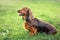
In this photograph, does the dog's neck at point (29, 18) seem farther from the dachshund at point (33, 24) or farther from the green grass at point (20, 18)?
the green grass at point (20, 18)

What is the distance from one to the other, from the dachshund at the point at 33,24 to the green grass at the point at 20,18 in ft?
0.17

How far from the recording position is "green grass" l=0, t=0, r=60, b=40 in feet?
8.53

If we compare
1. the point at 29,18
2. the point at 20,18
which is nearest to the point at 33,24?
the point at 29,18

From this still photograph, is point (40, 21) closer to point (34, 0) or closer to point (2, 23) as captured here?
point (2, 23)

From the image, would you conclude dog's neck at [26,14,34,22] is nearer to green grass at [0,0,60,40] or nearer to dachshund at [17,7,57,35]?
dachshund at [17,7,57,35]

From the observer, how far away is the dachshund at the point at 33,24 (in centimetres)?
261

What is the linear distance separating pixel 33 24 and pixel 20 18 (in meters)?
0.26

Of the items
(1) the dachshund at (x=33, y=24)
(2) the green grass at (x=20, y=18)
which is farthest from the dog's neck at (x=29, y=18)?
(2) the green grass at (x=20, y=18)

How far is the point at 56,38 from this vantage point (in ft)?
8.61

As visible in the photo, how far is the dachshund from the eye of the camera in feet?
8.57

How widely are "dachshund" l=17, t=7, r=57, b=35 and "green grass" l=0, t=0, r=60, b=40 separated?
0.05 m

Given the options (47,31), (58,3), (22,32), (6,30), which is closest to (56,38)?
(47,31)

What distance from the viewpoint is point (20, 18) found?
2.85 meters

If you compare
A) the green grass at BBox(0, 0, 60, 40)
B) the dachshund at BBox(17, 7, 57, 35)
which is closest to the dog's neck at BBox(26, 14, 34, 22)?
the dachshund at BBox(17, 7, 57, 35)
